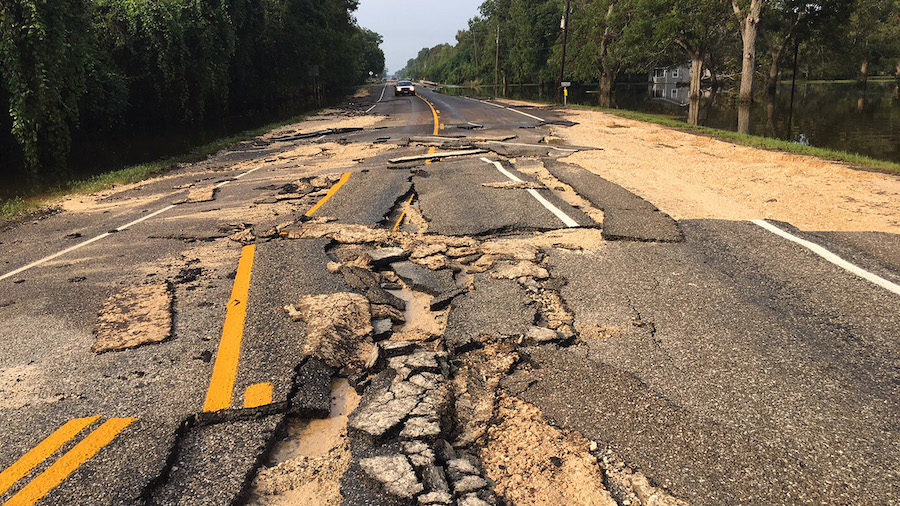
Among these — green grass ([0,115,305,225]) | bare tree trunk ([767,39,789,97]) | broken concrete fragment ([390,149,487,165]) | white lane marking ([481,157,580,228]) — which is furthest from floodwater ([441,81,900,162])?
green grass ([0,115,305,225])

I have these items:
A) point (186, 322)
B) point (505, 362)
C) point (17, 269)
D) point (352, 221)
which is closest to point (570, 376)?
point (505, 362)

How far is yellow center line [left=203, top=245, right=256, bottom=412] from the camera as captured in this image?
123 inches

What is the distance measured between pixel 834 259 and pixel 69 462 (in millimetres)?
6216

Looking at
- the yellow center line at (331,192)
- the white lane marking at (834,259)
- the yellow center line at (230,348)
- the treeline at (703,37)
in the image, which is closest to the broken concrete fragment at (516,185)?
the yellow center line at (331,192)

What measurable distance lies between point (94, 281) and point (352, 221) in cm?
290

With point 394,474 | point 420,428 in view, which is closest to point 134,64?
point 420,428

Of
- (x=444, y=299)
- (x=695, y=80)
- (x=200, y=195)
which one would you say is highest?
(x=695, y=80)

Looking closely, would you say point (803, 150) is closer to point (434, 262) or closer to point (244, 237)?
point (434, 262)

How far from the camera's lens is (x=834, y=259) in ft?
16.8

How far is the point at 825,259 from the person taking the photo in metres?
5.12

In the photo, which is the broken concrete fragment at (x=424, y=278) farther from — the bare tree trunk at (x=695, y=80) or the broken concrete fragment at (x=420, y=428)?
the bare tree trunk at (x=695, y=80)

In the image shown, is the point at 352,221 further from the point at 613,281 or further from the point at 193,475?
the point at 193,475

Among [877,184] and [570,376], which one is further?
[877,184]

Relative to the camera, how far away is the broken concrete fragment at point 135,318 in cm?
394
